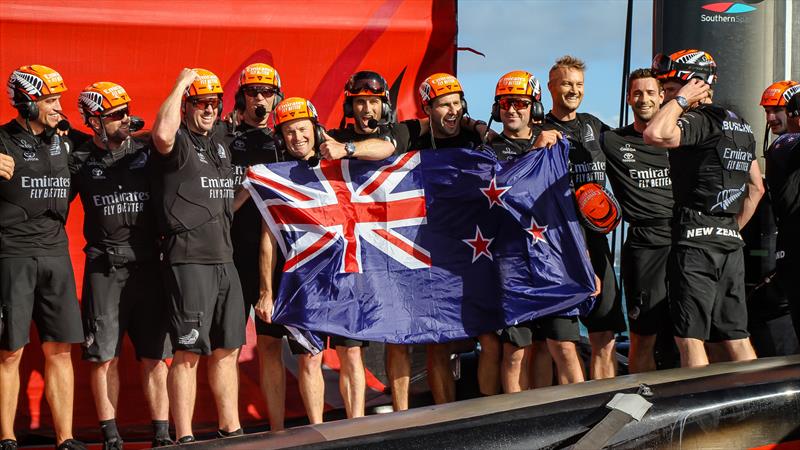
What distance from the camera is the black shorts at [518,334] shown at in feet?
20.4

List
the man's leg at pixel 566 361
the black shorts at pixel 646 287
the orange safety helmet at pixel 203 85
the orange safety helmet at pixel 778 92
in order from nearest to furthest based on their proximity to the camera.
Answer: the orange safety helmet at pixel 203 85 < the man's leg at pixel 566 361 < the black shorts at pixel 646 287 < the orange safety helmet at pixel 778 92

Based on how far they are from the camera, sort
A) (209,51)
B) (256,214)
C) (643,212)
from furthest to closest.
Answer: (209,51) < (643,212) < (256,214)

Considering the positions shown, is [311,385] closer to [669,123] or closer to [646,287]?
[646,287]

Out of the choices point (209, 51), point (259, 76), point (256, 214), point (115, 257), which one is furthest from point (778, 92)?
point (115, 257)

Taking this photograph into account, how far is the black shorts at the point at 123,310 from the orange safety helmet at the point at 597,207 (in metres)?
2.54

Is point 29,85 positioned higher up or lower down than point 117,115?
higher up

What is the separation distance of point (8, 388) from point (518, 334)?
298 cm

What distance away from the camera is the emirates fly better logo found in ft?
23.2

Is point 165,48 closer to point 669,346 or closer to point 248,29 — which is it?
point 248,29

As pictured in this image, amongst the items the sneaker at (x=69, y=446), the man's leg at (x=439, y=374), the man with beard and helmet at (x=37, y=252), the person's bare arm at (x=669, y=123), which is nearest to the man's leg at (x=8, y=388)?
the man with beard and helmet at (x=37, y=252)

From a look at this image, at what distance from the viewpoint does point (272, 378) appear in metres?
6.27

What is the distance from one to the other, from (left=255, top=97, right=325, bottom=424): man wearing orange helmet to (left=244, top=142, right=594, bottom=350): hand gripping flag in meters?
0.08

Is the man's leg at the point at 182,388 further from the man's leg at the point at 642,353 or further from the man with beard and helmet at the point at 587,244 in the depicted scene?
the man's leg at the point at 642,353

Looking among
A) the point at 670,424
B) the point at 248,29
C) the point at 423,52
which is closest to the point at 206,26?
the point at 248,29
